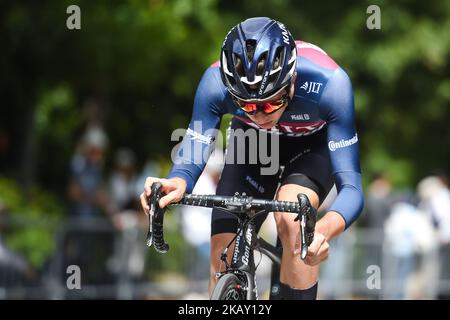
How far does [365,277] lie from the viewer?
50.3 ft

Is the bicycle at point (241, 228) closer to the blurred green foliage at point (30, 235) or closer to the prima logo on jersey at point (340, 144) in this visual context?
the prima logo on jersey at point (340, 144)

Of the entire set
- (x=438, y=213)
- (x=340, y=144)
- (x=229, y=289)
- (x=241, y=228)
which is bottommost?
(x=229, y=289)

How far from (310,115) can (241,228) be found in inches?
33.9

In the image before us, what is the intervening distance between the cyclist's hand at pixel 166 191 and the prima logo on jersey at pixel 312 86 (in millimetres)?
947

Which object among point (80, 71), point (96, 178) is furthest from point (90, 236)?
point (80, 71)

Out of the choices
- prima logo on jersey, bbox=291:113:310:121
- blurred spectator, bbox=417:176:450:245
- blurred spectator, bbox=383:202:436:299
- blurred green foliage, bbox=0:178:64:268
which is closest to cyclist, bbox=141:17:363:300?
prima logo on jersey, bbox=291:113:310:121

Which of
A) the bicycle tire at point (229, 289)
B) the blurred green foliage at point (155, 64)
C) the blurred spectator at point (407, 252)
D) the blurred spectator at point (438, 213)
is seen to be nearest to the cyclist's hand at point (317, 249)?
the bicycle tire at point (229, 289)

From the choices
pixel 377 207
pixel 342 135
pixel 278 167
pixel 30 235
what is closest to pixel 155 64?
pixel 377 207

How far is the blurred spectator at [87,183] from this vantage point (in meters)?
Result: 12.7

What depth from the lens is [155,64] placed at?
15.1 meters

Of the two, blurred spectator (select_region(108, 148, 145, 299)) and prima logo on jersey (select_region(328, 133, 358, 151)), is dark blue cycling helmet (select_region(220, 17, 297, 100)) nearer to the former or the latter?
prima logo on jersey (select_region(328, 133, 358, 151))

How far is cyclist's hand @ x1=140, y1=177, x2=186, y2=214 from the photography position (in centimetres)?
571

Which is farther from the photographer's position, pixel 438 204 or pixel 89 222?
pixel 438 204

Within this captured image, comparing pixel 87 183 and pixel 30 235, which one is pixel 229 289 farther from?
pixel 87 183
